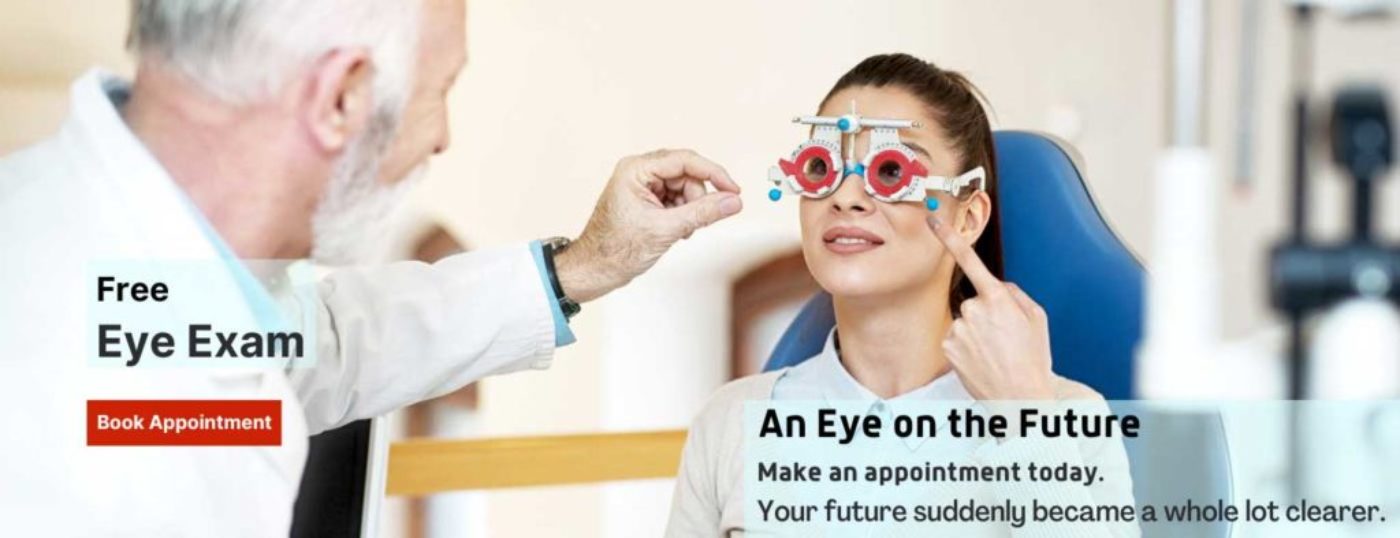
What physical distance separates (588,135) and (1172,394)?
25.4 inches

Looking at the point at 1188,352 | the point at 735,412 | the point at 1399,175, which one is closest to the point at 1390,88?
the point at 1399,175

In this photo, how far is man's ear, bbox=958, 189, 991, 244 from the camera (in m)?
1.56

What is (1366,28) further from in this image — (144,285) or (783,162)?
(144,285)

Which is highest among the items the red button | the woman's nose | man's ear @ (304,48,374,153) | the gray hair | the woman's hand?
the gray hair

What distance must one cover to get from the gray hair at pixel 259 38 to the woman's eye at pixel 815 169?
0.38 meters

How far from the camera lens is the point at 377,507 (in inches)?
69.3

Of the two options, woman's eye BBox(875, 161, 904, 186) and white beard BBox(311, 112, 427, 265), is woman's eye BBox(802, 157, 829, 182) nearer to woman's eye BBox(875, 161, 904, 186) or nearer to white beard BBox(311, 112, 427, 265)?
woman's eye BBox(875, 161, 904, 186)

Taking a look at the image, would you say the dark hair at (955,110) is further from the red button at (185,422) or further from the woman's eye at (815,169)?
the red button at (185,422)

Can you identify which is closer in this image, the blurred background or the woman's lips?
the woman's lips

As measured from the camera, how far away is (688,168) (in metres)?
1.60

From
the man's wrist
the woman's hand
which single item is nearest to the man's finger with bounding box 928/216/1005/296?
the woman's hand

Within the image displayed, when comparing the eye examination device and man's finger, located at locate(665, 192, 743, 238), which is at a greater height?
the eye examination device

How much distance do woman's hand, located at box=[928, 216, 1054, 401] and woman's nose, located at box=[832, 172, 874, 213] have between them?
12cm

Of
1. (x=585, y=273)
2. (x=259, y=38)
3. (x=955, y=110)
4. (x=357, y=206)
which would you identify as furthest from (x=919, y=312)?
(x=259, y=38)
